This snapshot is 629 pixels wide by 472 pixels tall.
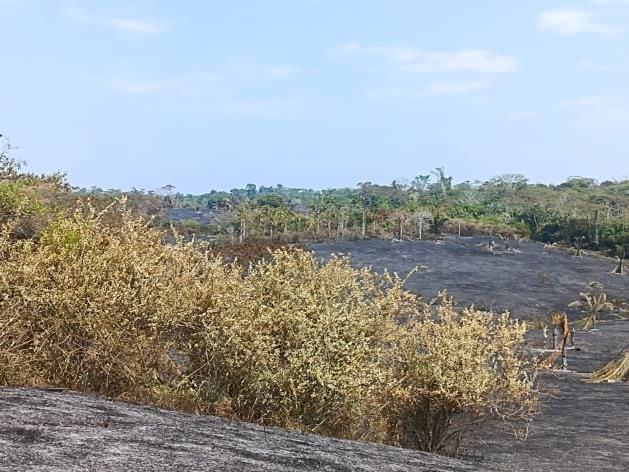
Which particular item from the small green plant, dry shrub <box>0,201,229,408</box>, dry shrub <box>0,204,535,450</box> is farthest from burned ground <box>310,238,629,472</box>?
dry shrub <box>0,201,229,408</box>

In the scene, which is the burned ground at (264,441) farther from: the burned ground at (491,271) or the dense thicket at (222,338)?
the burned ground at (491,271)

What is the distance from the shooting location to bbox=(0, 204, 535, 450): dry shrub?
31.8 feet

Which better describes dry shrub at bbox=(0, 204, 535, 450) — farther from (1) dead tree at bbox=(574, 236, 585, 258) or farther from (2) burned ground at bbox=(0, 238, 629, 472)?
(1) dead tree at bbox=(574, 236, 585, 258)

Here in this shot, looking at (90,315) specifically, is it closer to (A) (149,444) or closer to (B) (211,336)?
(B) (211,336)

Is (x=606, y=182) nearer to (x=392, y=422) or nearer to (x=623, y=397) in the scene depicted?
(x=623, y=397)

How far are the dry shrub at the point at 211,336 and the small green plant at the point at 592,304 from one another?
30.7 m

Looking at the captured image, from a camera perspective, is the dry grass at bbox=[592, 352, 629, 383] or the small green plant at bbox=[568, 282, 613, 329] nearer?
the dry grass at bbox=[592, 352, 629, 383]

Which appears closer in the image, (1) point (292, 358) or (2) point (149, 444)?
(2) point (149, 444)

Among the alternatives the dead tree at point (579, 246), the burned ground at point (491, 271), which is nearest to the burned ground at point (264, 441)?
the burned ground at point (491, 271)

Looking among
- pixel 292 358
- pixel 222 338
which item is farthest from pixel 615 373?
pixel 222 338

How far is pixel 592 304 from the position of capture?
4578 cm

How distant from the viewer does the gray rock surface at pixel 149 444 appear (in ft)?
22.1

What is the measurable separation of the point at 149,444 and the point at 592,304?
42649 millimetres

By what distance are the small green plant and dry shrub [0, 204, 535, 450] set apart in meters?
30.7
